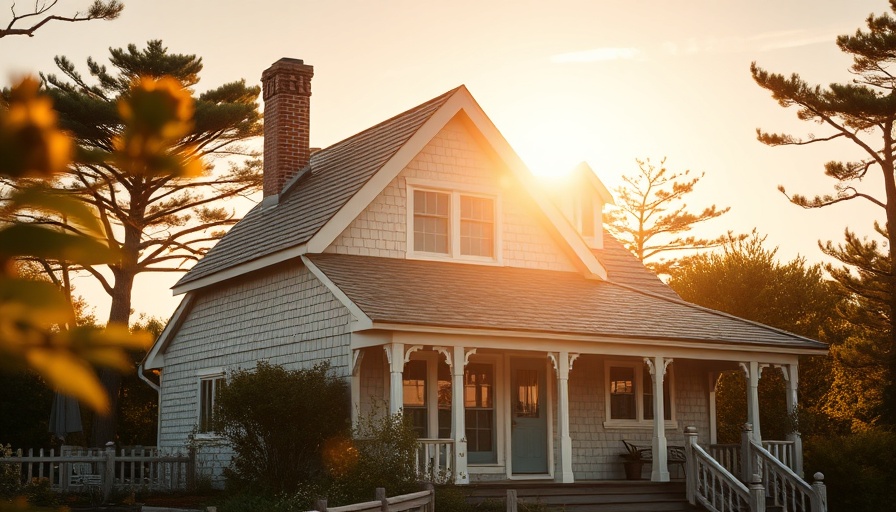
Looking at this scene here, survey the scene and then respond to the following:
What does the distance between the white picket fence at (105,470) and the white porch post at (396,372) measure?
23.8ft

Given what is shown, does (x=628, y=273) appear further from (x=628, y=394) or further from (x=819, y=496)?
(x=819, y=496)

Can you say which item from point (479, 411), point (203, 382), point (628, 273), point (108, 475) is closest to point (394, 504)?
point (479, 411)

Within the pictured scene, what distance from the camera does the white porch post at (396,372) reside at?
16.0 meters

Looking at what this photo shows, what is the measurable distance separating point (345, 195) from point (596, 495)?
6.54 m

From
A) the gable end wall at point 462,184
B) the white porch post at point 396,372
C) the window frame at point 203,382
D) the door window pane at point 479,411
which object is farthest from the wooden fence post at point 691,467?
the window frame at point 203,382

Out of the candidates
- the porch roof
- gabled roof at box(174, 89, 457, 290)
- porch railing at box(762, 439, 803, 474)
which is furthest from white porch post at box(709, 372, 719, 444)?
gabled roof at box(174, 89, 457, 290)

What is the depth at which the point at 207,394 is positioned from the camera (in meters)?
22.7

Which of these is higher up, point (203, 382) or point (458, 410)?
point (203, 382)

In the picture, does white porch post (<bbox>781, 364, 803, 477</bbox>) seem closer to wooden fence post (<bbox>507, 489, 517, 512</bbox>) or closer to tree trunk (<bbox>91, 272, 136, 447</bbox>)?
wooden fence post (<bbox>507, 489, 517, 512</bbox>)

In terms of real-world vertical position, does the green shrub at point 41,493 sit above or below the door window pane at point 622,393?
below

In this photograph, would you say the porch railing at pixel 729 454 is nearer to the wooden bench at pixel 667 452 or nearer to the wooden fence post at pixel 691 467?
the wooden bench at pixel 667 452

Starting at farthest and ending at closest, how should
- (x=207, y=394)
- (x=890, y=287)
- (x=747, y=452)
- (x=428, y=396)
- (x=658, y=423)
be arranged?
(x=890, y=287), (x=207, y=394), (x=658, y=423), (x=747, y=452), (x=428, y=396)

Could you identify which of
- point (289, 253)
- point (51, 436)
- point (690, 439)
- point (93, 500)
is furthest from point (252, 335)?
point (51, 436)

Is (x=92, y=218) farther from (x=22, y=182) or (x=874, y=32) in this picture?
(x=874, y=32)
